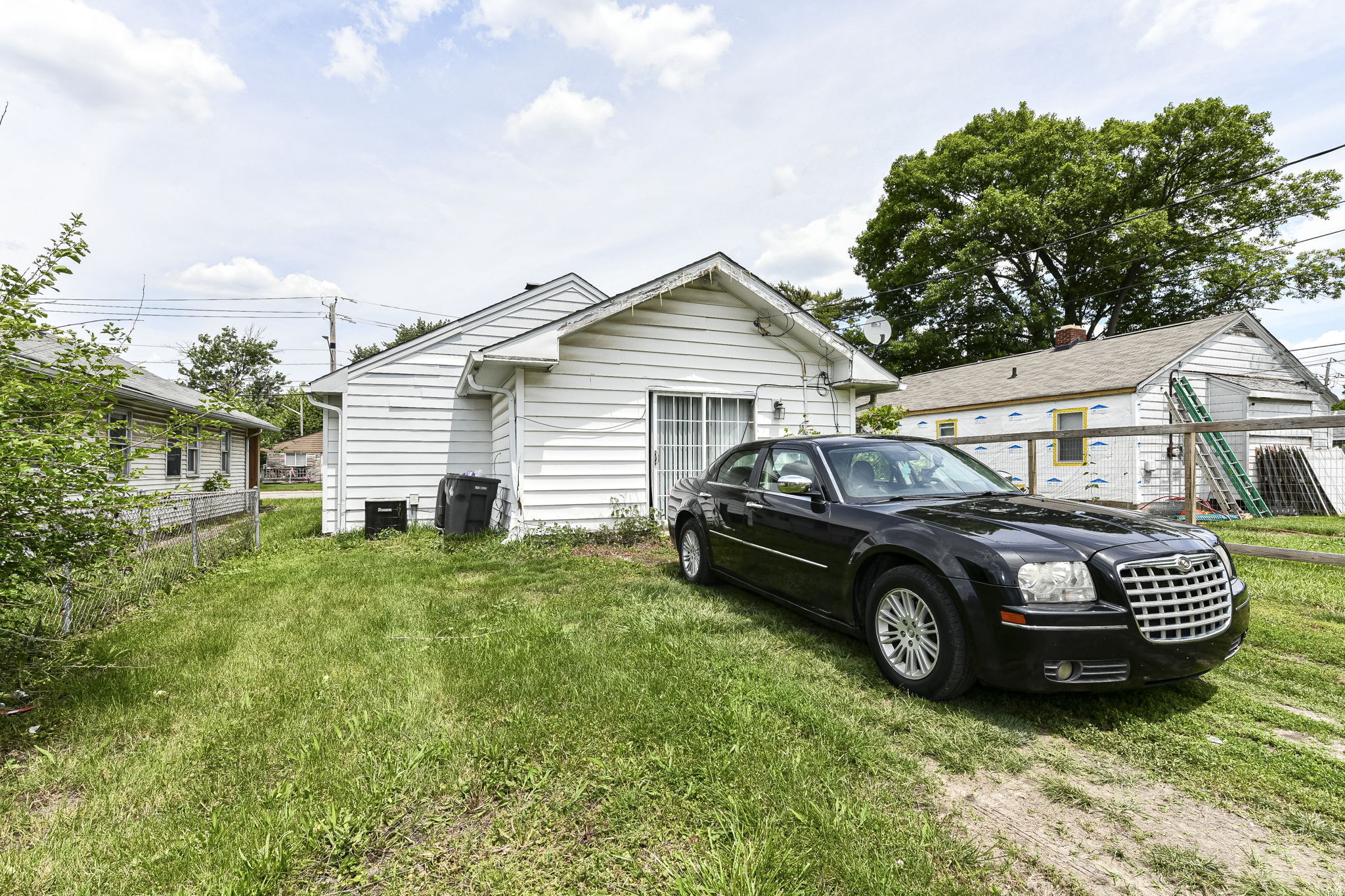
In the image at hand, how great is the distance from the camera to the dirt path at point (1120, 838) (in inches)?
71.6

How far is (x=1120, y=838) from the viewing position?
6.64 feet

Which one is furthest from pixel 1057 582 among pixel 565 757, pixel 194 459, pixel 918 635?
pixel 194 459

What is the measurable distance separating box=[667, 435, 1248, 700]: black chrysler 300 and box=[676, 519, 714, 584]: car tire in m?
1.28

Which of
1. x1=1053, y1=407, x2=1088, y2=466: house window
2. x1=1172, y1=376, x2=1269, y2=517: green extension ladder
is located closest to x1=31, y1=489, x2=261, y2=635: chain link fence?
x1=1053, y1=407, x2=1088, y2=466: house window

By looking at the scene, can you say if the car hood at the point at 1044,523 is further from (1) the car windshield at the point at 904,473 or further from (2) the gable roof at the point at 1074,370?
(2) the gable roof at the point at 1074,370

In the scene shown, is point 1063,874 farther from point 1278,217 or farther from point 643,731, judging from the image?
point 1278,217

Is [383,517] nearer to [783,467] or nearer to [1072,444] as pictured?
[783,467]

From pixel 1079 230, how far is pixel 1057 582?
3097cm

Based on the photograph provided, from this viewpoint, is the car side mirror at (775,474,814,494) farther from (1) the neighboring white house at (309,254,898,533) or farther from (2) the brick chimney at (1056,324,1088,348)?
(2) the brick chimney at (1056,324,1088,348)

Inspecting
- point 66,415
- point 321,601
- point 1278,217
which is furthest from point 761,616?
point 1278,217

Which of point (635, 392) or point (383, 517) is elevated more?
point (635, 392)

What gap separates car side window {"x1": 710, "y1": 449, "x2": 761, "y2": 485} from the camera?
519 centimetres

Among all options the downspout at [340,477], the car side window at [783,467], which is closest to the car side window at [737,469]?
the car side window at [783,467]

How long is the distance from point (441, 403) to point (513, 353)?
459 centimetres
